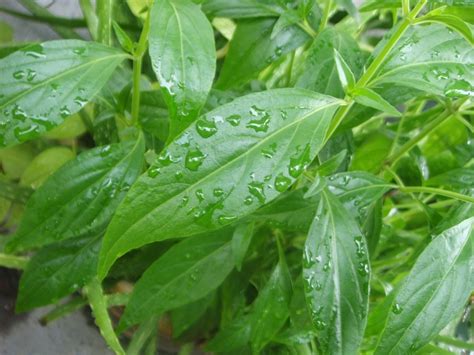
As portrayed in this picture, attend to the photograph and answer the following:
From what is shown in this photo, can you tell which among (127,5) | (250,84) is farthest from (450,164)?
(127,5)

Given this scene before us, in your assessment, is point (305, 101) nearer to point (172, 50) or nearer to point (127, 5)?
point (172, 50)

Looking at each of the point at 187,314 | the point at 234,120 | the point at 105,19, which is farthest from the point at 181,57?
the point at 187,314

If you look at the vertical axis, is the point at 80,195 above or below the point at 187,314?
above

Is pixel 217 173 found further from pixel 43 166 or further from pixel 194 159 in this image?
pixel 43 166

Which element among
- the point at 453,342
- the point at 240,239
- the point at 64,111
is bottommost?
the point at 453,342

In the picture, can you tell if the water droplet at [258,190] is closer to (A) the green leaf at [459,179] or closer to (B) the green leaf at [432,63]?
(B) the green leaf at [432,63]

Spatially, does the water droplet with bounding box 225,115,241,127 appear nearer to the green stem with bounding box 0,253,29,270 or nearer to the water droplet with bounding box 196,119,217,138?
the water droplet with bounding box 196,119,217,138

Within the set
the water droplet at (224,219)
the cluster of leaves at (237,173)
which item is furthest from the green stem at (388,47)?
the water droplet at (224,219)

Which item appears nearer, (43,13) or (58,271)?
(58,271)

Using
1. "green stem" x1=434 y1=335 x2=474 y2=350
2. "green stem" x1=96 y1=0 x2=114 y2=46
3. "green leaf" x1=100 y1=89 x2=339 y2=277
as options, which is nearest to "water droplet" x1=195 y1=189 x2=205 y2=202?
"green leaf" x1=100 y1=89 x2=339 y2=277
